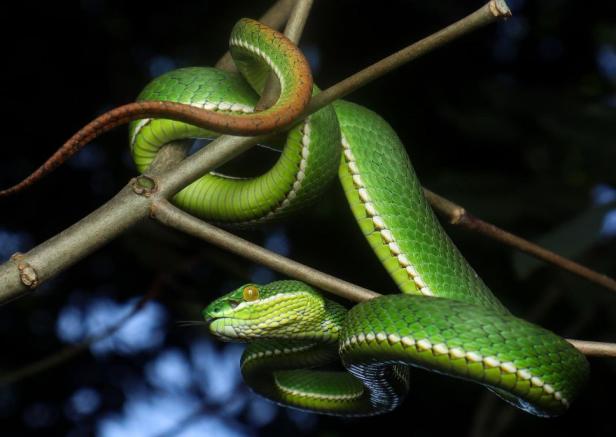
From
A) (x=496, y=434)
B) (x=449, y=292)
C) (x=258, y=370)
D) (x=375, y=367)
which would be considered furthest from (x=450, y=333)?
(x=496, y=434)

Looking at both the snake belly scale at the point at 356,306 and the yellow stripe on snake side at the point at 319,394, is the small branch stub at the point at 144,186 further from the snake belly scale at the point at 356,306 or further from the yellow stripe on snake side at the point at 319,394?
the yellow stripe on snake side at the point at 319,394

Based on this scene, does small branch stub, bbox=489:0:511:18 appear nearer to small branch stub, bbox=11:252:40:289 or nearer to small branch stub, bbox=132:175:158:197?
small branch stub, bbox=132:175:158:197

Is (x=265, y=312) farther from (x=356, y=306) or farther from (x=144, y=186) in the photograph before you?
(x=144, y=186)

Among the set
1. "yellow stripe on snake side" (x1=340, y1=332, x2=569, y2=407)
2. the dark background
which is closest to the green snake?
"yellow stripe on snake side" (x1=340, y1=332, x2=569, y2=407)

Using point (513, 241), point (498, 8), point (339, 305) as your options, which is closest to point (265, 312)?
point (339, 305)

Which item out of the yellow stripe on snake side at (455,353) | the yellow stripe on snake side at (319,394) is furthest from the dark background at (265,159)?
the yellow stripe on snake side at (455,353)

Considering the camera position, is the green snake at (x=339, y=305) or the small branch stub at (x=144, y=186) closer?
the small branch stub at (x=144, y=186)

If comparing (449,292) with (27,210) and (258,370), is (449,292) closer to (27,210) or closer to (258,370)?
(258,370)
